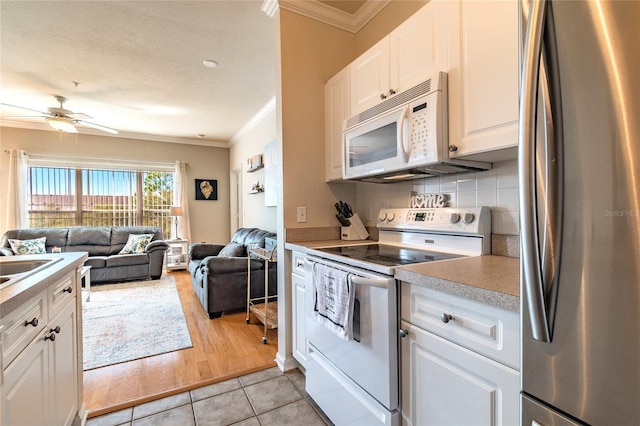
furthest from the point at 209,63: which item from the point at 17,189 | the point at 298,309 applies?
the point at 17,189

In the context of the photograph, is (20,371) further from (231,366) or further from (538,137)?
(538,137)

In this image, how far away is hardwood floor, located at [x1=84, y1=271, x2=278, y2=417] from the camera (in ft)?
6.15

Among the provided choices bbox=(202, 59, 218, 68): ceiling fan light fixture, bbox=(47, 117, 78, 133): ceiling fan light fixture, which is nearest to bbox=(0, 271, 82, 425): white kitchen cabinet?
bbox=(202, 59, 218, 68): ceiling fan light fixture

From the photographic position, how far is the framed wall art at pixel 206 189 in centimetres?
636

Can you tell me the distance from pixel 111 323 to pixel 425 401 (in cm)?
329

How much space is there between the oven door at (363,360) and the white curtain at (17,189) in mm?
5871

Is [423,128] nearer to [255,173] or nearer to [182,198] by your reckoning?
[255,173]

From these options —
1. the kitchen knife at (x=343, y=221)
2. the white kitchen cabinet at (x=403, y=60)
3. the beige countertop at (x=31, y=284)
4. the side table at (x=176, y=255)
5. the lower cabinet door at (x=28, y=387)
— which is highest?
the white kitchen cabinet at (x=403, y=60)

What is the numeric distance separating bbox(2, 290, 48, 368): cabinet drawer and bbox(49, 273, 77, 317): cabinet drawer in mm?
75

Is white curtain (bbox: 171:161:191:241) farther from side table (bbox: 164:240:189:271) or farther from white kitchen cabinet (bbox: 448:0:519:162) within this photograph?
white kitchen cabinet (bbox: 448:0:519:162)

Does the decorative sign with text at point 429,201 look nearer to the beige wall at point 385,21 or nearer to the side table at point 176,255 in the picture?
the beige wall at point 385,21

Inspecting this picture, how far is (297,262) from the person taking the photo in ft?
6.56

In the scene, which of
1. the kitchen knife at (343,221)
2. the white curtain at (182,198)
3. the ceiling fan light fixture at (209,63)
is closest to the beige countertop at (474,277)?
the kitchen knife at (343,221)

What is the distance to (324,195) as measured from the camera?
2.29 meters
